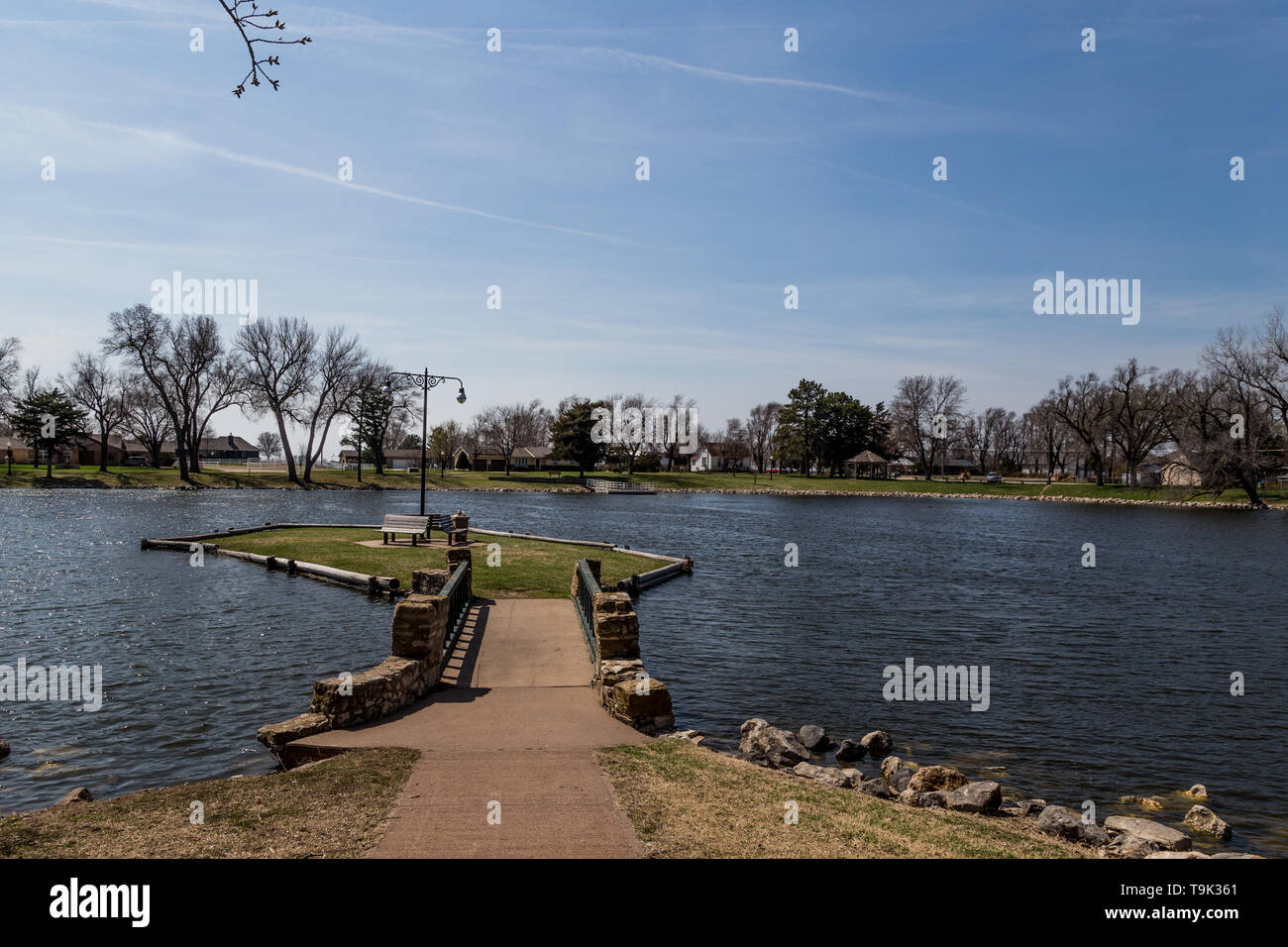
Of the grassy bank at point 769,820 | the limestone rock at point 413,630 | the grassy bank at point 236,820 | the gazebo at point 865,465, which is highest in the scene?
the gazebo at point 865,465

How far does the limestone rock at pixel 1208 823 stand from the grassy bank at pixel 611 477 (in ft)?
280

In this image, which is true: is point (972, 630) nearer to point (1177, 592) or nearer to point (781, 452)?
point (1177, 592)

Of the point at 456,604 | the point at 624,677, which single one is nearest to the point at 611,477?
the point at 456,604

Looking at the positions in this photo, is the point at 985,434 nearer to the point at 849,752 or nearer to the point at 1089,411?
the point at 1089,411

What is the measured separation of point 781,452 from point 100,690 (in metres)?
116

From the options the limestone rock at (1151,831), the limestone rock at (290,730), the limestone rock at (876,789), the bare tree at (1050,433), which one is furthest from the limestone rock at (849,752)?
the bare tree at (1050,433)

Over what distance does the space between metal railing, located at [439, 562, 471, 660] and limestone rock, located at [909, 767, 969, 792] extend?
775 centimetres

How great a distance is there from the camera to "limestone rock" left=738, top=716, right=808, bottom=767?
36.8ft

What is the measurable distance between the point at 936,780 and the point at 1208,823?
3.32 m

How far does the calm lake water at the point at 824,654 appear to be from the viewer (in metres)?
11.4

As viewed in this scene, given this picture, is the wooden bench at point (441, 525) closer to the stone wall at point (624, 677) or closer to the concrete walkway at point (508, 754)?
the concrete walkway at point (508, 754)

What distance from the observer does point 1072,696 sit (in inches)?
619

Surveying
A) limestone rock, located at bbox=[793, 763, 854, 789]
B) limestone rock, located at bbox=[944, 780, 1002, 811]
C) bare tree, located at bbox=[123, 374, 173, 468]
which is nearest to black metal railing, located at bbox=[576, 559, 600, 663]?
limestone rock, located at bbox=[793, 763, 854, 789]

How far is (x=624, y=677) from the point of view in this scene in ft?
35.5
